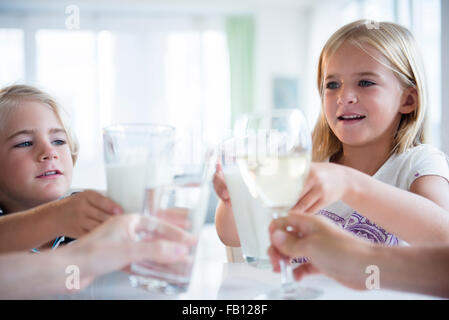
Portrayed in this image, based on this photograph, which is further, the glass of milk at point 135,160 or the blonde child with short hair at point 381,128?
the blonde child with short hair at point 381,128

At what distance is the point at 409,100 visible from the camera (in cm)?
125

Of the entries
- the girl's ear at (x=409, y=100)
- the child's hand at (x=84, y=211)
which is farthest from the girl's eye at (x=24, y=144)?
the girl's ear at (x=409, y=100)

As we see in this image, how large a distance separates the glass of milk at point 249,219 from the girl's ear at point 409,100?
76 cm

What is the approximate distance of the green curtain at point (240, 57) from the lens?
22.1ft

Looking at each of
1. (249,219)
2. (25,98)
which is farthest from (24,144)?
(249,219)

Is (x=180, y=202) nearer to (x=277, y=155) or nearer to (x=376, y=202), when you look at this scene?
(x=277, y=155)

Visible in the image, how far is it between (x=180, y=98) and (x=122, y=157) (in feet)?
20.9

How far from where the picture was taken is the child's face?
3.68 feet

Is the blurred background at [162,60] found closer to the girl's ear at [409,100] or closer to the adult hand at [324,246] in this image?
the girl's ear at [409,100]

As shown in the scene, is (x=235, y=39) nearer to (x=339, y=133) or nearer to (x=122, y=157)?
(x=339, y=133)

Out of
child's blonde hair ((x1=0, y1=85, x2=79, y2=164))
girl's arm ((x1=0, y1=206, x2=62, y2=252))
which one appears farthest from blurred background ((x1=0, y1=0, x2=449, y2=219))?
girl's arm ((x1=0, y1=206, x2=62, y2=252))

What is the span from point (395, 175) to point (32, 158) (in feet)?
3.10
